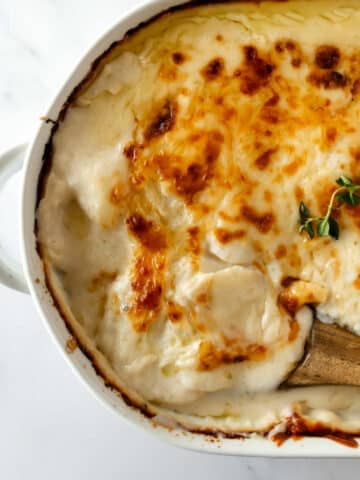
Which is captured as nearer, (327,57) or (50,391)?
(327,57)

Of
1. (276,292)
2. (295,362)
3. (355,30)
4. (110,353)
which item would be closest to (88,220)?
(110,353)

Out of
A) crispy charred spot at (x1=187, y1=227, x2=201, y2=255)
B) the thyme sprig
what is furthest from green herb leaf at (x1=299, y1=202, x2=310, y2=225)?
crispy charred spot at (x1=187, y1=227, x2=201, y2=255)

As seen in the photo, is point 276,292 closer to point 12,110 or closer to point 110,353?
point 110,353

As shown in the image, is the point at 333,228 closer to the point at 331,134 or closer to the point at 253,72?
the point at 331,134

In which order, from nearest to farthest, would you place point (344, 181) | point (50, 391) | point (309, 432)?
point (344, 181) → point (309, 432) → point (50, 391)

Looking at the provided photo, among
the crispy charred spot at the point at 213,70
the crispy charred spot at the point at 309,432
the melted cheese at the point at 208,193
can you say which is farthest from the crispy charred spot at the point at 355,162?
the crispy charred spot at the point at 309,432

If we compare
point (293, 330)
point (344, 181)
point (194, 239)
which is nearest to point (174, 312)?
point (194, 239)

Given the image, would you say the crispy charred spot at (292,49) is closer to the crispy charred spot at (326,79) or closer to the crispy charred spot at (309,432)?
the crispy charred spot at (326,79)
